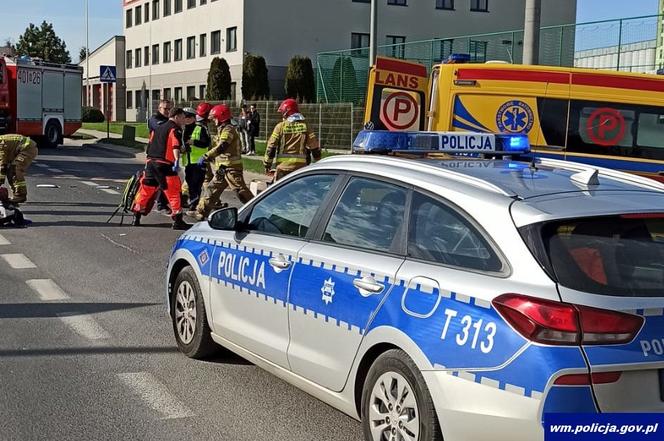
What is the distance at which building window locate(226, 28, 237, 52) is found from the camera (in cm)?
4919

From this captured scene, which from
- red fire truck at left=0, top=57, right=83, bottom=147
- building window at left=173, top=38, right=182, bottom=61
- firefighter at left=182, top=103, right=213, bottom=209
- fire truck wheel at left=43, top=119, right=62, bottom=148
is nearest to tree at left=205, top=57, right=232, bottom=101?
building window at left=173, top=38, right=182, bottom=61

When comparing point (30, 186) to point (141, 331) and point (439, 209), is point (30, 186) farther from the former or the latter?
point (439, 209)

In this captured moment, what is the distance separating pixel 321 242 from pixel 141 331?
106 inches

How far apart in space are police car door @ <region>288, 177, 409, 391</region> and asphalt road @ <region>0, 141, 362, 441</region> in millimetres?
490

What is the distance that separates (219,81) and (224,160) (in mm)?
36168

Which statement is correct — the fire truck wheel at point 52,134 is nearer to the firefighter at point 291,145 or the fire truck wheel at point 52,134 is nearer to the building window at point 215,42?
the building window at point 215,42

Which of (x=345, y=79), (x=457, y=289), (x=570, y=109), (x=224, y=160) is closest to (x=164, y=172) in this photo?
(x=224, y=160)

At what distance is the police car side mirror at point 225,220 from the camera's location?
17.8ft

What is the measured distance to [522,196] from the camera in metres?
3.76

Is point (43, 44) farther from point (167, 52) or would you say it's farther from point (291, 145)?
point (291, 145)

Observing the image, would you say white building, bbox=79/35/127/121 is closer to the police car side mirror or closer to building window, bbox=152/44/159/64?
building window, bbox=152/44/159/64

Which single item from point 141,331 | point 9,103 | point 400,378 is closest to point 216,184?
point 141,331

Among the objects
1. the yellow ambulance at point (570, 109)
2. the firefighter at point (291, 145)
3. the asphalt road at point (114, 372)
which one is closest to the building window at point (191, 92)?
the firefighter at point (291, 145)

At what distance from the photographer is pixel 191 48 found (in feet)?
183
